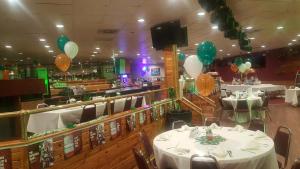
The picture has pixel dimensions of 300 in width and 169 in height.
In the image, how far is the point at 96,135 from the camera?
3584 millimetres

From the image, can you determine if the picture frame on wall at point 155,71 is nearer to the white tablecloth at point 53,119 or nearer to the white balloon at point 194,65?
the white balloon at point 194,65

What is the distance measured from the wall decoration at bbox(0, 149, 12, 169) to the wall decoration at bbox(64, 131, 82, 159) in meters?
0.66

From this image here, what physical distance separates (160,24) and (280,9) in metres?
3.30

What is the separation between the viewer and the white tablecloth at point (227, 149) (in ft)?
7.85

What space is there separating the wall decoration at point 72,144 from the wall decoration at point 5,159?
0.66 meters

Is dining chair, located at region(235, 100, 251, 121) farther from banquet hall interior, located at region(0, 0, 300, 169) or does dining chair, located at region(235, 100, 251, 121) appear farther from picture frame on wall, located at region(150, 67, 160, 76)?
picture frame on wall, located at region(150, 67, 160, 76)

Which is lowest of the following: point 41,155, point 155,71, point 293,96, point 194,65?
point 293,96

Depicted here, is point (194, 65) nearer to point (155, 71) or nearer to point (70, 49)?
point (70, 49)

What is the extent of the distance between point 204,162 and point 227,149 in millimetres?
685

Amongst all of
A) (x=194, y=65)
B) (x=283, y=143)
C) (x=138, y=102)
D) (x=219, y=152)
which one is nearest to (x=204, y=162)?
(x=219, y=152)

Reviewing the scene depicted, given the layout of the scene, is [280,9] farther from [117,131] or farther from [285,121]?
[117,131]

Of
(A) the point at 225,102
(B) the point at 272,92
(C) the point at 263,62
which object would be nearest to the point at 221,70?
(C) the point at 263,62

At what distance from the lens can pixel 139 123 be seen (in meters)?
4.87

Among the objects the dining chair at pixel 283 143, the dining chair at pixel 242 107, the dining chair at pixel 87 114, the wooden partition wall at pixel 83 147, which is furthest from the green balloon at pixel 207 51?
the dining chair at pixel 242 107
